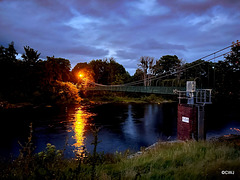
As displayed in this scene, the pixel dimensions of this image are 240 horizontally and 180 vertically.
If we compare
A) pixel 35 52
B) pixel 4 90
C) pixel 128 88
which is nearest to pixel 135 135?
pixel 128 88

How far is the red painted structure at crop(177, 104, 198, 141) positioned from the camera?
30.8 ft

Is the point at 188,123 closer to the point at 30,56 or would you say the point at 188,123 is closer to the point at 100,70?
the point at 30,56

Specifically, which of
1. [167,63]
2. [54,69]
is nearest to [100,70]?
[167,63]

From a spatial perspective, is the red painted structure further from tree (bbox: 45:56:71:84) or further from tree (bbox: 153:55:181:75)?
tree (bbox: 153:55:181:75)

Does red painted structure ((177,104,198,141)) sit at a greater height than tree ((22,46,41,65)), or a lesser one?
lesser

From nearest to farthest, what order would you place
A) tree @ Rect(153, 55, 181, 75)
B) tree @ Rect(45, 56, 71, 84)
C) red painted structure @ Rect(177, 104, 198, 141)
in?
red painted structure @ Rect(177, 104, 198, 141) < tree @ Rect(45, 56, 71, 84) < tree @ Rect(153, 55, 181, 75)

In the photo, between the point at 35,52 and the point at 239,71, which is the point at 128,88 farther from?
the point at 239,71

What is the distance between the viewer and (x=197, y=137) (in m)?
9.48

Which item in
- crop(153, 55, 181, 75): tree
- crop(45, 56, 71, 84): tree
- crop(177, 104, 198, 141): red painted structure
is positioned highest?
crop(153, 55, 181, 75): tree

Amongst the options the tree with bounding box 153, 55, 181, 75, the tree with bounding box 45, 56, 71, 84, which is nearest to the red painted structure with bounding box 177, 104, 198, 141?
the tree with bounding box 45, 56, 71, 84

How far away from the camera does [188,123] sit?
9.48 meters

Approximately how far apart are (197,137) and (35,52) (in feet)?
112

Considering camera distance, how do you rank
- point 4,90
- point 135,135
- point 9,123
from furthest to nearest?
point 4,90 < point 9,123 < point 135,135

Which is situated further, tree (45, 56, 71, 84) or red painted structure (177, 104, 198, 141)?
tree (45, 56, 71, 84)
